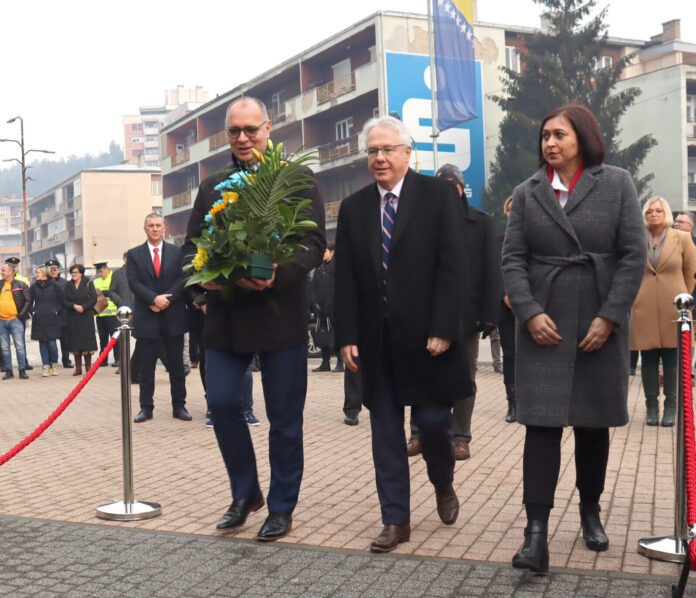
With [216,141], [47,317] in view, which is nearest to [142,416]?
[47,317]

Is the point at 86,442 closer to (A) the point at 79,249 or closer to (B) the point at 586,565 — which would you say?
(B) the point at 586,565

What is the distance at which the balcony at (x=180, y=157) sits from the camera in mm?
64562

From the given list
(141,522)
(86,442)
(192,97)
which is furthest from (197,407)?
(192,97)

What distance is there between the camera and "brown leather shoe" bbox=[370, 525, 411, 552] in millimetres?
4523

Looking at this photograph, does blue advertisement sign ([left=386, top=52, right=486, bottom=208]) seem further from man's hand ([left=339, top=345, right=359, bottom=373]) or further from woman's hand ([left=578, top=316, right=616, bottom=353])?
woman's hand ([left=578, top=316, right=616, bottom=353])

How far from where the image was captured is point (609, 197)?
14.1ft

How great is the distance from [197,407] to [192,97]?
161952 mm

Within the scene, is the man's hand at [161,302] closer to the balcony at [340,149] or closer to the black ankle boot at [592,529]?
the black ankle boot at [592,529]

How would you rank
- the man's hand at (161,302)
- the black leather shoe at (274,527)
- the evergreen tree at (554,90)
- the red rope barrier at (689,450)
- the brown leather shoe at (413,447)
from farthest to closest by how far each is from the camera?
the evergreen tree at (554,90) → the man's hand at (161,302) → the brown leather shoe at (413,447) → the black leather shoe at (274,527) → the red rope barrier at (689,450)

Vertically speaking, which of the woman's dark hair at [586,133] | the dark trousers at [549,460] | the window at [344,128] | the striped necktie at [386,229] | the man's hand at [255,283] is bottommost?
the dark trousers at [549,460]

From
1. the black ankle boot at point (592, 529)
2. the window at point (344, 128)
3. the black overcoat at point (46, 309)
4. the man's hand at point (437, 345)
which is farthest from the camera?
the window at point (344, 128)

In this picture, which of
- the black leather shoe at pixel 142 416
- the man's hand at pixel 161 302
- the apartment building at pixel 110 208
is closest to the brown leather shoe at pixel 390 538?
the man's hand at pixel 161 302

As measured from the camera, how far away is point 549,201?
4.36 m

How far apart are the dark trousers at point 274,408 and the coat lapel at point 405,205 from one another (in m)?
0.81
